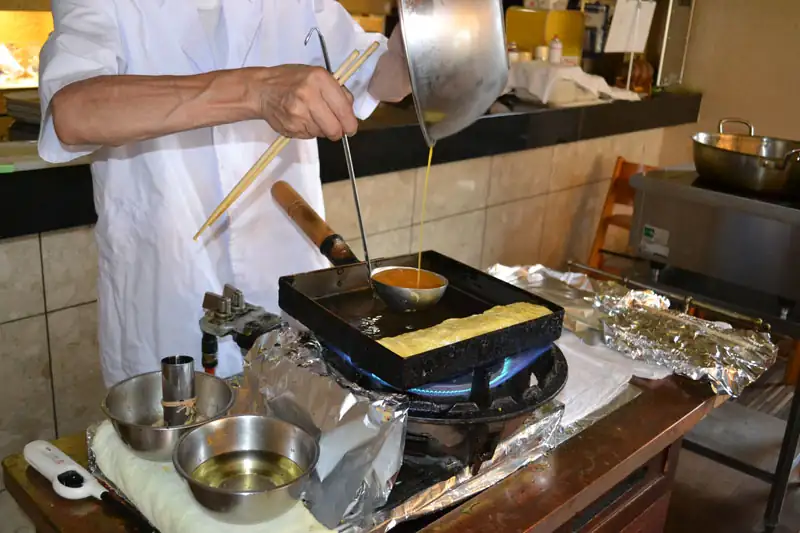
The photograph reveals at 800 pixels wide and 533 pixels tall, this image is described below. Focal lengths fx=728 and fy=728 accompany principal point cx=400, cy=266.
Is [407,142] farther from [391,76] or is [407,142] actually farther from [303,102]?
[303,102]

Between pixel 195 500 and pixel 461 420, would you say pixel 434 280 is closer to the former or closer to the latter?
pixel 461 420

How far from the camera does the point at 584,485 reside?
0.95 metres

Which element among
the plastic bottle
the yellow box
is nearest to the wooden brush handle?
the plastic bottle

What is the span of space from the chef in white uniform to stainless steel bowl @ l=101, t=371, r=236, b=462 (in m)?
0.34

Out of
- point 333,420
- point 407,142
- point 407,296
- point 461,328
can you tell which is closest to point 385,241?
point 407,142

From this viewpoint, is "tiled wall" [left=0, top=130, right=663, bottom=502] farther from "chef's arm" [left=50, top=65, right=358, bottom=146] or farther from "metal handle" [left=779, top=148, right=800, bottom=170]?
"metal handle" [left=779, top=148, right=800, bottom=170]

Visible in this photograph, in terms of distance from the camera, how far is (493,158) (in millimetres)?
2521

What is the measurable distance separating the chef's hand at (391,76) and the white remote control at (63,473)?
78 cm

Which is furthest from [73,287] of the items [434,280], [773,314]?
[773,314]

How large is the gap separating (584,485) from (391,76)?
2.51 ft

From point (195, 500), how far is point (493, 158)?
1.93m

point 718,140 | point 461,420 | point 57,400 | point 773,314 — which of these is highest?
point 718,140

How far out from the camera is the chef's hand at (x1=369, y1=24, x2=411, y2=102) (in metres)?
1.27

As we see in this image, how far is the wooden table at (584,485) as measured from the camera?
2.77 ft
